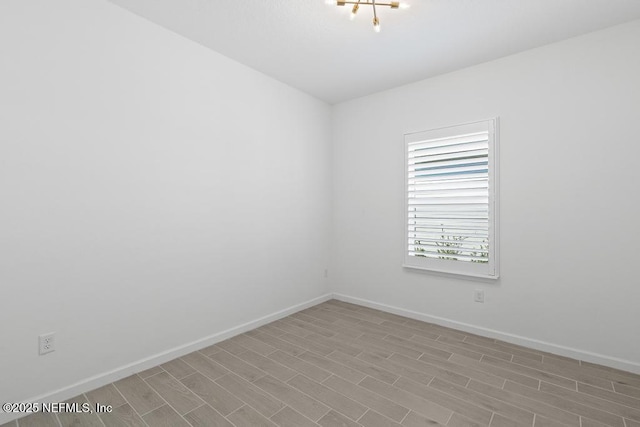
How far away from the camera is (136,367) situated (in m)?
2.35

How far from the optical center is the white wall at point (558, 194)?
2.42m

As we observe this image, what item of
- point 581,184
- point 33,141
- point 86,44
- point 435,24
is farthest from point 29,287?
point 581,184

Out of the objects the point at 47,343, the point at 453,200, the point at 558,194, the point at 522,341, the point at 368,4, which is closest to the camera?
the point at 47,343

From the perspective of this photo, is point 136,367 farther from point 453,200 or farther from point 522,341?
point 522,341

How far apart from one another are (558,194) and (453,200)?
87 centimetres

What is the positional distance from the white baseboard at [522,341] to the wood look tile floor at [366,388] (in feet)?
0.23

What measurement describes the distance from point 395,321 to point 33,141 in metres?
3.47

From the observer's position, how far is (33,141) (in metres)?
1.90

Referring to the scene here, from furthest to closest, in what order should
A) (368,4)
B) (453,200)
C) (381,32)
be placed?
(453,200) → (381,32) → (368,4)

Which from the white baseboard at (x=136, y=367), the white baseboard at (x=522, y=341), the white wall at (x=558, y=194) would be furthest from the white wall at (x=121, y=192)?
the white wall at (x=558, y=194)

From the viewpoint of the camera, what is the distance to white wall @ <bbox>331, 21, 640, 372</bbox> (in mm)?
2424

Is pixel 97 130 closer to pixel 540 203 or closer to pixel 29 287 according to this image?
pixel 29 287

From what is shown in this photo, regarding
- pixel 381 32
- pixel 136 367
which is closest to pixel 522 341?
pixel 381 32

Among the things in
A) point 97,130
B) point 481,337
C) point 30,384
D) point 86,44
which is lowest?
point 481,337
